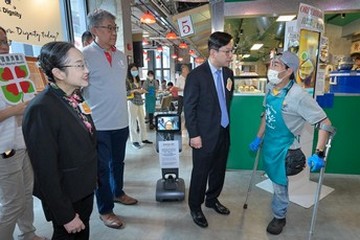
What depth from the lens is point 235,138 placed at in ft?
11.2

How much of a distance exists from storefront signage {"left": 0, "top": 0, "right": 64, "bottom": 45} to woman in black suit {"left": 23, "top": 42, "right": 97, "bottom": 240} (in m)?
1.02

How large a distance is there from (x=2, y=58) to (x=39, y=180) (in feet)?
3.00

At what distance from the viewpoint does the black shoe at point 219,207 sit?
2453mm

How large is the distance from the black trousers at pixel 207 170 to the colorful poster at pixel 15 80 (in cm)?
132

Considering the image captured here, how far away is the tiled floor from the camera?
2148 mm

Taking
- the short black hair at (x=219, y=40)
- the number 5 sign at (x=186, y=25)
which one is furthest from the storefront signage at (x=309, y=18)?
the number 5 sign at (x=186, y=25)

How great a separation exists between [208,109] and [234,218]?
1.09 meters

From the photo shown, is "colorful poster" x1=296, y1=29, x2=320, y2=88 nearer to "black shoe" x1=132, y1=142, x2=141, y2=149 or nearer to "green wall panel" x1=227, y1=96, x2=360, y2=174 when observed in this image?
"green wall panel" x1=227, y1=96, x2=360, y2=174

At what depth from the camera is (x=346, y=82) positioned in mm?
3197

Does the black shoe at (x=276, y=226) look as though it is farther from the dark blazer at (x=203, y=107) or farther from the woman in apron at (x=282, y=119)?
the dark blazer at (x=203, y=107)

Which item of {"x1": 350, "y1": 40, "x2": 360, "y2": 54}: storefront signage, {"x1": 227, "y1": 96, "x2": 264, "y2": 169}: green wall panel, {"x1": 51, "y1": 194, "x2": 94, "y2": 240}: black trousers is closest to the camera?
{"x1": 51, "y1": 194, "x2": 94, "y2": 240}: black trousers

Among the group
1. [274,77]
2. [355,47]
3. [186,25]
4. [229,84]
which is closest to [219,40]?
[229,84]

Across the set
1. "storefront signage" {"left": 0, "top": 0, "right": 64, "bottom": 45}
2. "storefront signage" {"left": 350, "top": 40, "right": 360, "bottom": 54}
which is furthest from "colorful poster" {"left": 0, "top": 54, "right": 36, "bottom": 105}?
"storefront signage" {"left": 350, "top": 40, "right": 360, "bottom": 54}

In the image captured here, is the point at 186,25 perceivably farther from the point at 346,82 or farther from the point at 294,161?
the point at 346,82
